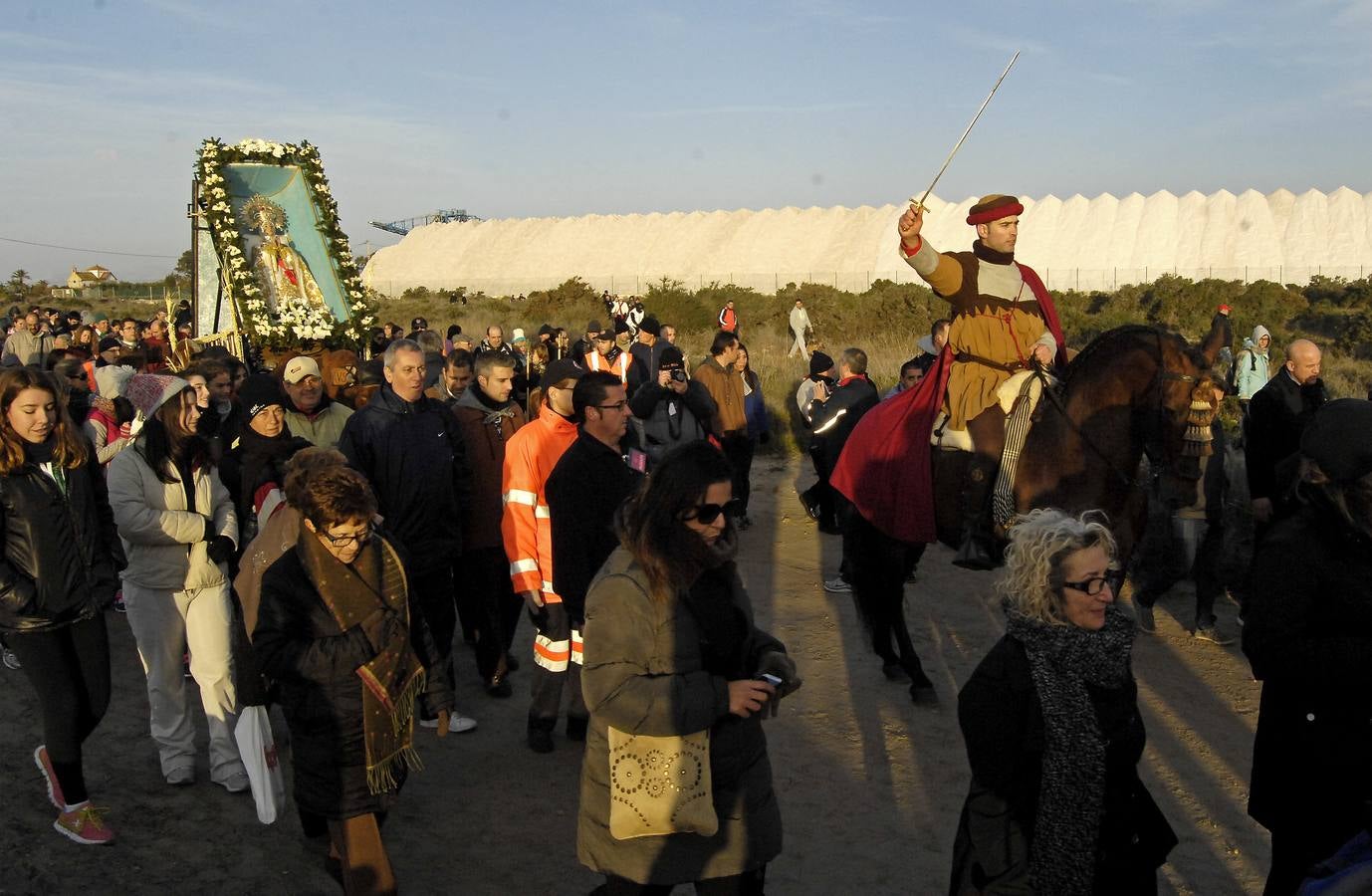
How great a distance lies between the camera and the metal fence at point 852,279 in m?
58.9

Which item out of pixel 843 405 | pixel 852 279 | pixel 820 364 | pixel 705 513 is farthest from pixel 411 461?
pixel 852 279

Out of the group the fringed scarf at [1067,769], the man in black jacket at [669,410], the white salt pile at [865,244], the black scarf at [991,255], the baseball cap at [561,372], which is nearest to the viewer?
the fringed scarf at [1067,769]

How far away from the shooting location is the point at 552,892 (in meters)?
4.91

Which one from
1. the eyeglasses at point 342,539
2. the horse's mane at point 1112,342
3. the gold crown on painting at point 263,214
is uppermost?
the gold crown on painting at point 263,214

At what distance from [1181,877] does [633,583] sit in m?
3.15

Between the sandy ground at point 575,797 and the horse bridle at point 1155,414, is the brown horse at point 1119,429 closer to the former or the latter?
the horse bridle at point 1155,414

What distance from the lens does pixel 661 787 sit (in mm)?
3070

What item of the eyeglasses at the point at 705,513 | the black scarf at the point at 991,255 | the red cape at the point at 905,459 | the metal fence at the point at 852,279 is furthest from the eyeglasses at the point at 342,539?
the metal fence at the point at 852,279

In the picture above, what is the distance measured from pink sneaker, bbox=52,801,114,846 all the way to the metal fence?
4594 centimetres

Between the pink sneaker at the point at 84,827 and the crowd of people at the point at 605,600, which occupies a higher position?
the crowd of people at the point at 605,600

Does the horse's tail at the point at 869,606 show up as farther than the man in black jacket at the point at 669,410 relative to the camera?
No

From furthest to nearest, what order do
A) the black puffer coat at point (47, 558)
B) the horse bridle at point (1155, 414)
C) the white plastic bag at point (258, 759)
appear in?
the horse bridle at point (1155, 414) < the black puffer coat at point (47, 558) < the white plastic bag at point (258, 759)

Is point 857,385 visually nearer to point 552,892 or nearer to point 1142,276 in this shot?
point 552,892

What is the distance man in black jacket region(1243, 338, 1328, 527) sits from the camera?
23.6ft
